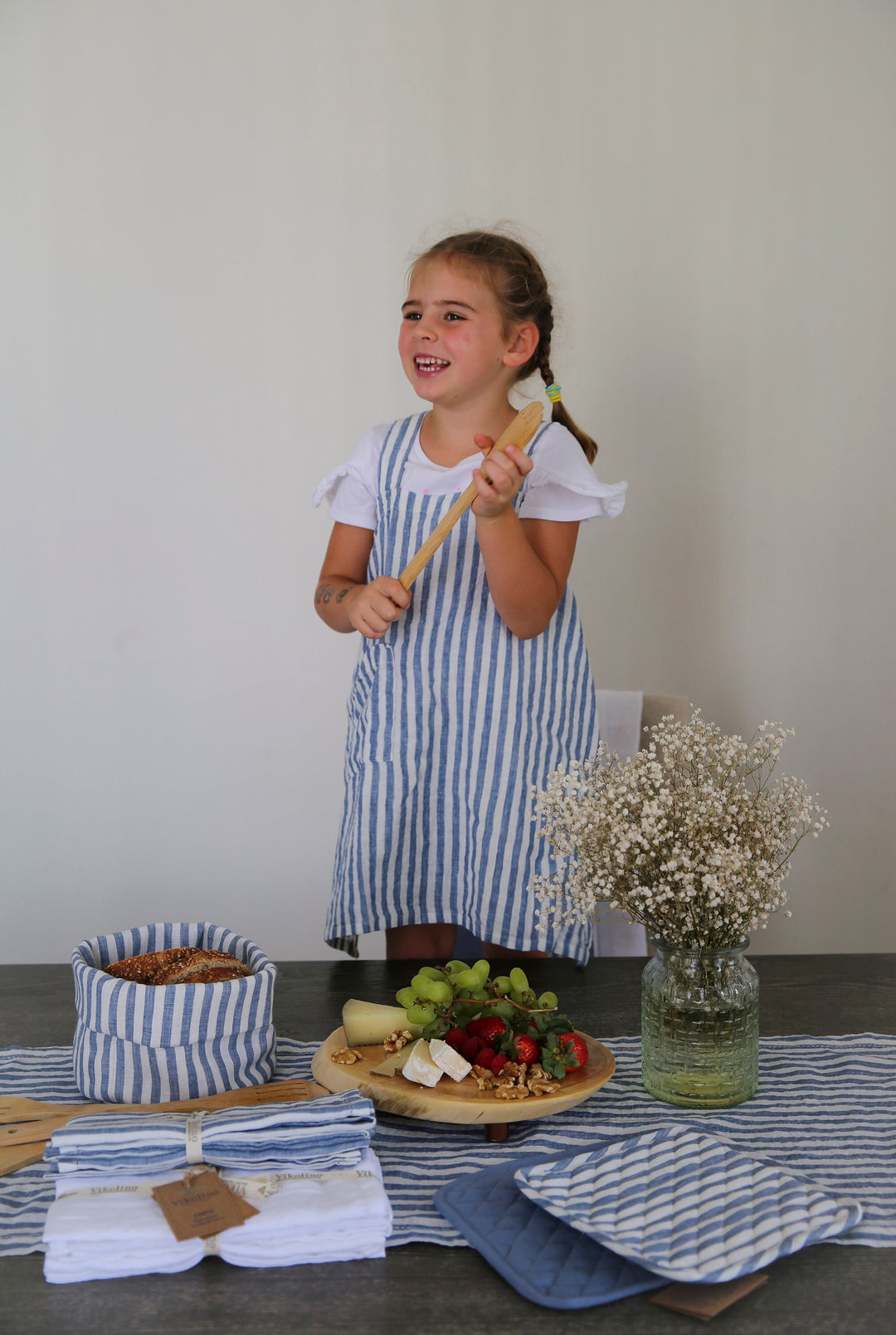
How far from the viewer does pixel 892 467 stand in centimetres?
217

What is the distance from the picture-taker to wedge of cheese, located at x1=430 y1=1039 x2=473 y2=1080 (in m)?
0.72

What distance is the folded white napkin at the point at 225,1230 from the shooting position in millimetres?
561

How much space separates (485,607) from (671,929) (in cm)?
58

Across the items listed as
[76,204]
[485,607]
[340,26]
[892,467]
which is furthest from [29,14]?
[892,467]

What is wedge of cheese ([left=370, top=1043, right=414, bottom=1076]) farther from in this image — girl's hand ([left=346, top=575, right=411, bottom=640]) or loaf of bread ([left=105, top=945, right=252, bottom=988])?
girl's hand ([left=346, top=575, right=411, bottom=640])

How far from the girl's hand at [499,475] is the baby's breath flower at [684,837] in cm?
35

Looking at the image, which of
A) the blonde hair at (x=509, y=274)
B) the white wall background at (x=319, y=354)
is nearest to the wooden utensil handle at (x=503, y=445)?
Result: the blonde hair at (x=509, y=274)

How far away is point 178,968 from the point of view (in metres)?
0.80

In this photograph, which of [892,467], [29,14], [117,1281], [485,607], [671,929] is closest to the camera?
[117,1281]

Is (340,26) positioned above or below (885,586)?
above

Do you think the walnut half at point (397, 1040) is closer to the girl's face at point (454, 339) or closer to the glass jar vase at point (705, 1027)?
the glass jar vase at point (705, 1027)

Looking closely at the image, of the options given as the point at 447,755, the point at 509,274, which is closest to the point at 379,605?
the point at 447,755

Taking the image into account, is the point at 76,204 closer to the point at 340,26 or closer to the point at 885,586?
the point at 340,26

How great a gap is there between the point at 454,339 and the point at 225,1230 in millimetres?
938
